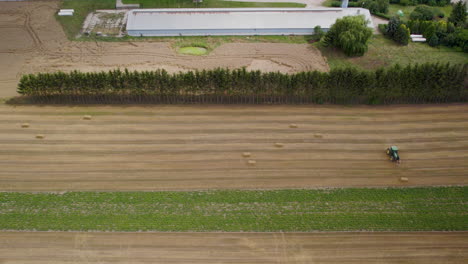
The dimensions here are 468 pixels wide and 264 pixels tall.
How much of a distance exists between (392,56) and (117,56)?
51925mm

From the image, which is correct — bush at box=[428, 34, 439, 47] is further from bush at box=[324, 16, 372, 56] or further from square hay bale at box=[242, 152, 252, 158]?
square hay bale at box=[242, 152, 252, 158]

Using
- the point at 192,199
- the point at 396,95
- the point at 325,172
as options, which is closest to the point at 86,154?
the point at 192,199

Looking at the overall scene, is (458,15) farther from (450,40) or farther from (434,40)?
(434,40)

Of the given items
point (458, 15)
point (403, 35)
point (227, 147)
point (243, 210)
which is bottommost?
point (243, 210)

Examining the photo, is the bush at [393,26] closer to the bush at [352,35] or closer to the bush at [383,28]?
the bush at [383,28]

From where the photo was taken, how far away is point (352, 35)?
71.8m

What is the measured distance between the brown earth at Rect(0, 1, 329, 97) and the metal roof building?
3995mm

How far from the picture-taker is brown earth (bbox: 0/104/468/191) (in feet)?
162

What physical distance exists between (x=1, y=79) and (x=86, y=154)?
1069 inches

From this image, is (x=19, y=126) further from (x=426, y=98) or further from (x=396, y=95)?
(x=426, y=98)

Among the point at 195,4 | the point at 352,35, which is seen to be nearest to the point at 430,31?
the point at 352,35

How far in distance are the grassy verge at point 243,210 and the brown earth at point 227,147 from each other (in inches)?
68.1

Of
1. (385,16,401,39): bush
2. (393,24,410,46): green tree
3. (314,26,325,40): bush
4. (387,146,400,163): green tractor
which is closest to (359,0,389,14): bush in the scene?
(385,16,401,39): bush

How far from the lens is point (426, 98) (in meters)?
61.9
